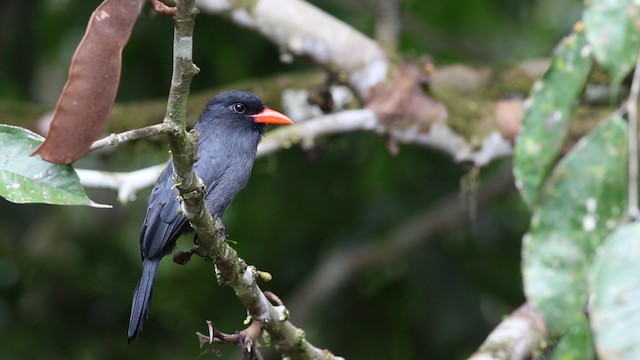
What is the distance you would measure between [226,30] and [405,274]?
5.93 feet

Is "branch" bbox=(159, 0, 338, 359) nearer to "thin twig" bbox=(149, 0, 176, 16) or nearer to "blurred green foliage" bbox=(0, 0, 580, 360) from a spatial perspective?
"thin twig" bbox=(149, 0, 176, 16)

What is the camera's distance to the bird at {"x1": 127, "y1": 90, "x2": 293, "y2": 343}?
3.64m

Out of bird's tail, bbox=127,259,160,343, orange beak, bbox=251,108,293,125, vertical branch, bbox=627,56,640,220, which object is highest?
vertical branch, bbox=627,56,640,220

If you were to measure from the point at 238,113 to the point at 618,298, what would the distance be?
2416mm

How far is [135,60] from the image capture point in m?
6.19

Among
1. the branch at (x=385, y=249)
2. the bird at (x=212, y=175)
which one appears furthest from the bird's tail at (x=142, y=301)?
the branch at (x=385, y=249)

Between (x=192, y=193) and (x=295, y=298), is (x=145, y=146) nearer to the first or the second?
(x=295, y=298)

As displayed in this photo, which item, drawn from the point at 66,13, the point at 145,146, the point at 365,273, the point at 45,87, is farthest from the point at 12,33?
the point at 365,273

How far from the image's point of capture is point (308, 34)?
195 inches

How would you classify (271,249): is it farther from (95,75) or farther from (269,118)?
(95,75)

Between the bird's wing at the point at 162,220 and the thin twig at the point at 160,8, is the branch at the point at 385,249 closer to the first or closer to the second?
the bird's wing at the point at 162,220

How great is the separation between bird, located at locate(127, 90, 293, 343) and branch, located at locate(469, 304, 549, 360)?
1.10 metres

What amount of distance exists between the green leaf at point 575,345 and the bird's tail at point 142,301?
1392mm

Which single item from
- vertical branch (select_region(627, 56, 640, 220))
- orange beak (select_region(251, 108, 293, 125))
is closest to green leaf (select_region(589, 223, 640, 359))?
vertical branch (select_region(627, 56, 640, 220))
